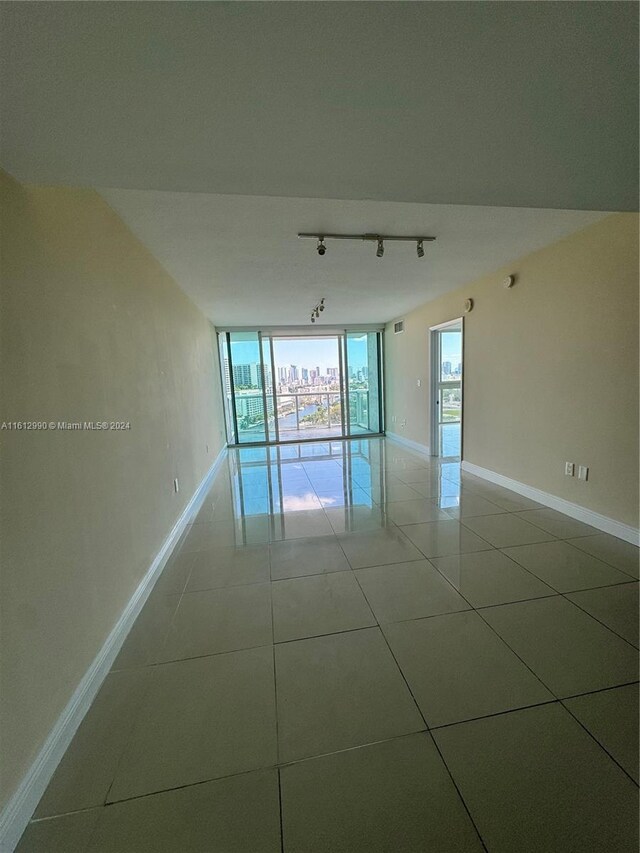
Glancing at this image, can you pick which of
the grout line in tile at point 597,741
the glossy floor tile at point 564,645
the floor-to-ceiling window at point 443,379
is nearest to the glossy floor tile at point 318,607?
the glossy floor tile at point 564,645

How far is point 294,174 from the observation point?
1361mm

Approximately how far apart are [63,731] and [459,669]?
159cm

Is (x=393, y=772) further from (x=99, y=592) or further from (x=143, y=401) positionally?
(x=143, y=401)

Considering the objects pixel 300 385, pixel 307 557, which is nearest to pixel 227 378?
pixel 300 385

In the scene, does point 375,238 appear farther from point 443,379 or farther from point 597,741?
point 443,379

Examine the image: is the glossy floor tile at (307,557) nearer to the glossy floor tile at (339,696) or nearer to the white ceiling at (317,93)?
the glossy floor tile at (339,696)

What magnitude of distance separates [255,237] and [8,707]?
2.73 metres

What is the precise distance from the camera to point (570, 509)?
2783 mm

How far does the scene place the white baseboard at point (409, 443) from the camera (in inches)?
213

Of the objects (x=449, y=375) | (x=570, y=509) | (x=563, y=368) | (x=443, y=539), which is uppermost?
(x=449, y=375)

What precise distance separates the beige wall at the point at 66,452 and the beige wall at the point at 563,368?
341 centimetres

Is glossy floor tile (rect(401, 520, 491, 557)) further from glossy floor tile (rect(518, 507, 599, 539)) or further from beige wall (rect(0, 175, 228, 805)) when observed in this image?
beige wall (rect(0, 175, 228, 805))

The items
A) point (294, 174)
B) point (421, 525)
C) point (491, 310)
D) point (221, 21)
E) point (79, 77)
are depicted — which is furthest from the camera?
point (491, 310)

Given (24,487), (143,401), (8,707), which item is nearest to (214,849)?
(8,707)
